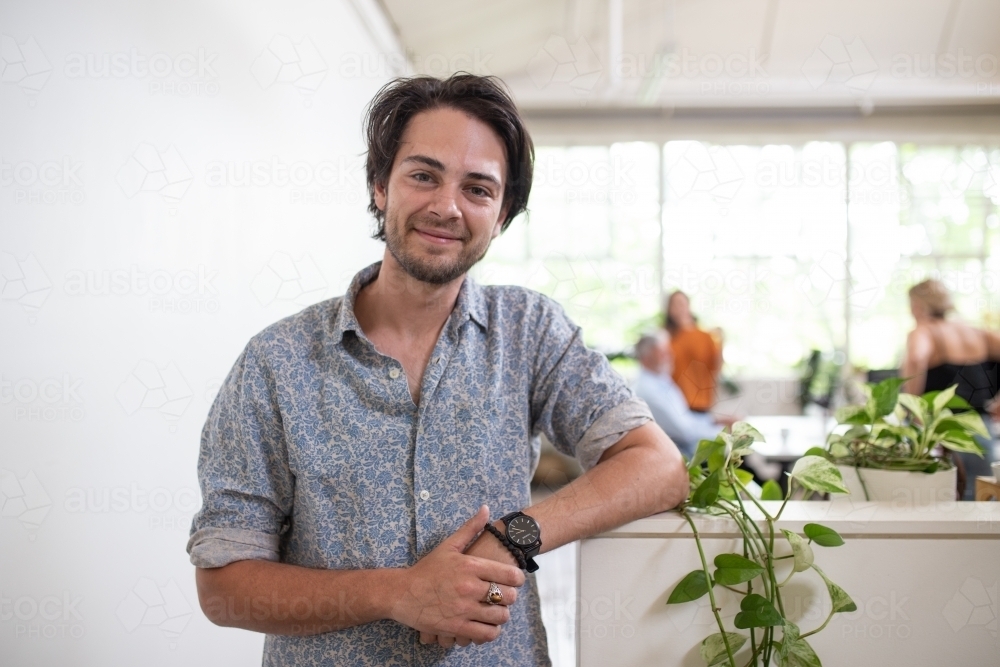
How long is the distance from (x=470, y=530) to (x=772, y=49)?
6.56 meters

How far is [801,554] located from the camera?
3.35 feet

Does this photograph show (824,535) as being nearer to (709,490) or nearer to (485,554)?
(709,490)

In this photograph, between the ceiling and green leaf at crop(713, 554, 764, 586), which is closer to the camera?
green leaf at crop(713, 554, 764, 586)

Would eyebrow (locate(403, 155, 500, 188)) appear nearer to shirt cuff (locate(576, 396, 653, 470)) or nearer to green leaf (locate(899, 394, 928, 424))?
shirt cuff (locate(576, 396, 653, 470))

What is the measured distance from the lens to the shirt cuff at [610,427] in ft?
3.84

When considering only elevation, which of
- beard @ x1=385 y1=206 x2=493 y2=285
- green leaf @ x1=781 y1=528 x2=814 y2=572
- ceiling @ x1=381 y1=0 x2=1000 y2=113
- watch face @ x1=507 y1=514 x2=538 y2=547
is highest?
ceiling @ x1=381 y1=0 x2=1000 y2=113

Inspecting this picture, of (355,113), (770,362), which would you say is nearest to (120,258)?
(355,113)

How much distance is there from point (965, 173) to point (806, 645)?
292 inches

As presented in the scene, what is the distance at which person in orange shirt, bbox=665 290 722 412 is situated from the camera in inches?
191

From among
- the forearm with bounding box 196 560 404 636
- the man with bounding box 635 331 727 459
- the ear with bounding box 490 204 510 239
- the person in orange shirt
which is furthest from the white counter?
the person in orange shirt

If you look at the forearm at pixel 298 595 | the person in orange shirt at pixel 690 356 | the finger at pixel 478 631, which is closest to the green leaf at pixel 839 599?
the finger at pixel 478 631

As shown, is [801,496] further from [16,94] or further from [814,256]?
[814,256]

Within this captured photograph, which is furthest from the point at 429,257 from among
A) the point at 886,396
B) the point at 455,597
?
the point at 886,396

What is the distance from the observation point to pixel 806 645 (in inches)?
41.3
